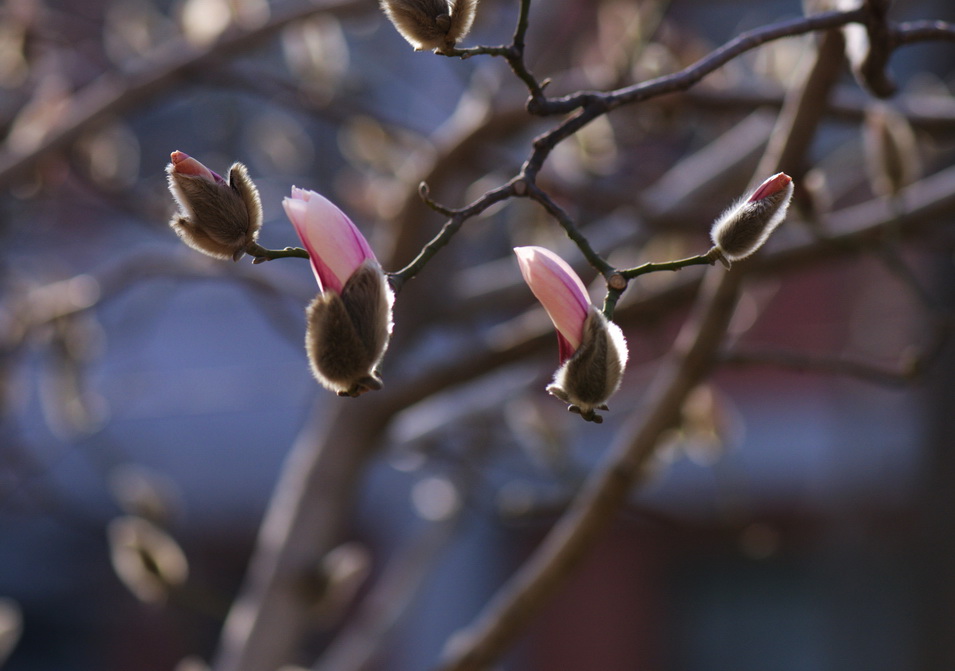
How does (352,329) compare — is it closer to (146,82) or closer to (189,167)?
(189,167)

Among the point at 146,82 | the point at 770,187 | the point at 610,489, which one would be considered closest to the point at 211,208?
the point at 770,187

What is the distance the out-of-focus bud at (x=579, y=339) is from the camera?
67cm

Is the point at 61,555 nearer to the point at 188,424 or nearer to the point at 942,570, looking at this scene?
the point at 188,424

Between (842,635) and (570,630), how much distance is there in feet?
7.34

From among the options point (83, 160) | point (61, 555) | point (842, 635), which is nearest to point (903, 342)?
point (842, 635)

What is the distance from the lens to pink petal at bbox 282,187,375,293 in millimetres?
655

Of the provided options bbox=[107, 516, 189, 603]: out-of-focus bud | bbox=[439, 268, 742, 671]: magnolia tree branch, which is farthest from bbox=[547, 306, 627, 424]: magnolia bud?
bbox=[107, 516, 189, 603]: out-of-focus bud

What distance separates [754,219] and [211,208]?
358mm

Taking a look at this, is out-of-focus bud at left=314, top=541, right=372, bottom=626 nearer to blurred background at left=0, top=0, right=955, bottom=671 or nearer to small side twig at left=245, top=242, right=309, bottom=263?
blurred background at left=0, top=0, right=955, bottom=671

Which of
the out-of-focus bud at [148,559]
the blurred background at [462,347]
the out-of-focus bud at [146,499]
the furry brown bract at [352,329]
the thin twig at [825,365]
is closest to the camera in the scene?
the furry brown bract at [352,329]

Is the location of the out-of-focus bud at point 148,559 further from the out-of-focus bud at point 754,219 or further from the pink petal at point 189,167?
the out-of-focus bud at point 754,219

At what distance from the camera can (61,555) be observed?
7.40 meters

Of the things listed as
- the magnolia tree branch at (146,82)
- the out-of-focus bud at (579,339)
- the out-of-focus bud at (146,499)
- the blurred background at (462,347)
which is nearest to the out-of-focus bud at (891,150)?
the blurred background at (462,347)

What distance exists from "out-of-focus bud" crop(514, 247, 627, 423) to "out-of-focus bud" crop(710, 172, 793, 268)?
0.33ft
